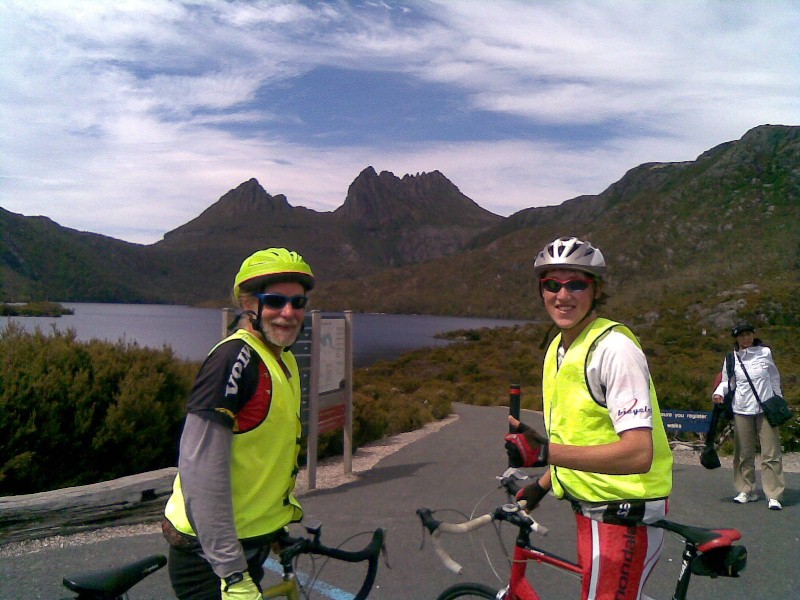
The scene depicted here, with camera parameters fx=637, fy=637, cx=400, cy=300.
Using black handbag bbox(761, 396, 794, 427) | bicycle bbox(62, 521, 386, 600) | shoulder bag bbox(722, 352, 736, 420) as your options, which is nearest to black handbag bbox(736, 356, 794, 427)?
black handbag bbox(761, 396, 794, 427)

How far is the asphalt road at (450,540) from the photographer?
455 cm

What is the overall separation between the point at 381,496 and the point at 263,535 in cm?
553

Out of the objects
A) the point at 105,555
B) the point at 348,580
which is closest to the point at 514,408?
the point at 348,580

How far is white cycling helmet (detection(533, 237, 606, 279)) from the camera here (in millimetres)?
2580

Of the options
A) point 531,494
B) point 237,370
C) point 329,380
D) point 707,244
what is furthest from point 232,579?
point 707,244

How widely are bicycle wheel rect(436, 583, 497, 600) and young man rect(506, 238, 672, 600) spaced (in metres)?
0.61

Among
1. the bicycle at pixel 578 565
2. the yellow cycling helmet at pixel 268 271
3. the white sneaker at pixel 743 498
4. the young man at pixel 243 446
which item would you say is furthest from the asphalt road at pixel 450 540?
the yellow cycling helmet at pixel 268 271

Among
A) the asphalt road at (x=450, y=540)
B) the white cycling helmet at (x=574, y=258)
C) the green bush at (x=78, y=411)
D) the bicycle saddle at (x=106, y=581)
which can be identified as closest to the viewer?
the bicycle saddle at (x=106, y=581)

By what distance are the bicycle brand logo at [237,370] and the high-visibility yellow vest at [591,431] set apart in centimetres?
118

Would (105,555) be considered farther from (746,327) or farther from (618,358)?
(746,327)

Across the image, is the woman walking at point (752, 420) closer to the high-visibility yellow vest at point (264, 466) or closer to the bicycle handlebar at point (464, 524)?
the bicycle handlebar at point (464, 524)

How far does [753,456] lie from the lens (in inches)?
288

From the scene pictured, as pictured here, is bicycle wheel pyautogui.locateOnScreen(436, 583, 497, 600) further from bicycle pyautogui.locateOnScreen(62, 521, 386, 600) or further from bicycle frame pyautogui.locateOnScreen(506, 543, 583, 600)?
bicycle pyautogui.locateOnScreen(62, 521, 386, 600)

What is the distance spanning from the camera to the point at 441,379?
32.4 metres
